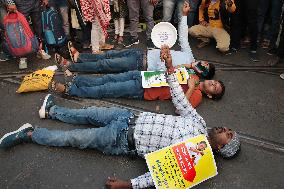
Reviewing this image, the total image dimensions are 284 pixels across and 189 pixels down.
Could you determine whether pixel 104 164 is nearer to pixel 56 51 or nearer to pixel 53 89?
pixel 53 89

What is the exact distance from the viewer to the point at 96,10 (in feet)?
15.8

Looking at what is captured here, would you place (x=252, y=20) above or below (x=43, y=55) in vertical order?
above

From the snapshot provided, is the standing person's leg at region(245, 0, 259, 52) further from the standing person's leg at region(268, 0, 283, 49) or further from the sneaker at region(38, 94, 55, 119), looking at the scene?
the sneaker at region(38, 94, 55, 119)

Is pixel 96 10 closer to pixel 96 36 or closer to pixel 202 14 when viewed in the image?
pixel 96 36

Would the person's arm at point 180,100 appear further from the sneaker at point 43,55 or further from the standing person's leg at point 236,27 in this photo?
the sneaker at point 43,55

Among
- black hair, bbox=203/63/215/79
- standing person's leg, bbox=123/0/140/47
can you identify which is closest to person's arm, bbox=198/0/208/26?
standing person's leg, bbox=123/0/140/47

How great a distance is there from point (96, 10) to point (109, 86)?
126cm

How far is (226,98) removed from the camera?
14.4 feet

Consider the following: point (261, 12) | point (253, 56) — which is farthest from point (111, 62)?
point (261, 12)

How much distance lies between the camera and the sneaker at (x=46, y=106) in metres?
3.96

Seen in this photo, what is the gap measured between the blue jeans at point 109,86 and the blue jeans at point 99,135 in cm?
53

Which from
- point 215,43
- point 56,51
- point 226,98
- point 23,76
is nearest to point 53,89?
point 23,76

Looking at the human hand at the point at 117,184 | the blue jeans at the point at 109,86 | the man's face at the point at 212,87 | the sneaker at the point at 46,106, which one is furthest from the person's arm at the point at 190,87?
the sneaker at the point at 46,106

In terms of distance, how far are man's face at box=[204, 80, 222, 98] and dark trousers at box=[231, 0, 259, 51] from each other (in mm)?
1496
